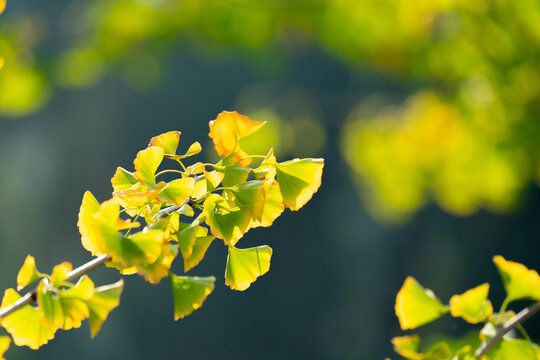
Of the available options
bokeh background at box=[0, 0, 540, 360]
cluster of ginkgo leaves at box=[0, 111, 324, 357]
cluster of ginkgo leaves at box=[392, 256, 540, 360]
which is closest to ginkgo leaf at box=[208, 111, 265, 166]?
cluster of ginkgo leaves at box=[0, 111, 324, 357]

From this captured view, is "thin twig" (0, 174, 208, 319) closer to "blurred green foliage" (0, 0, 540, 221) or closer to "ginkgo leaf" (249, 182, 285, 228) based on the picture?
"ginkgo leaf" (249, 182, 285, 228)

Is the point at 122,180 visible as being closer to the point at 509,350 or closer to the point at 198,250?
the point at 198,250

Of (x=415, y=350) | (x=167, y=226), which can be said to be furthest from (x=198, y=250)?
(x=415, y=350)

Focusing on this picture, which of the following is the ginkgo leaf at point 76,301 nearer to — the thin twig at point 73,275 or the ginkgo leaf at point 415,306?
the thin twig at point 73,275

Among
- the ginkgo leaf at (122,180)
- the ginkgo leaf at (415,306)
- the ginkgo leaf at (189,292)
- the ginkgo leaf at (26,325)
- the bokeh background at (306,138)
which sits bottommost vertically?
the bokeh background at (306,138)

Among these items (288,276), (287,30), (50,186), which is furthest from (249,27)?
(50,186)

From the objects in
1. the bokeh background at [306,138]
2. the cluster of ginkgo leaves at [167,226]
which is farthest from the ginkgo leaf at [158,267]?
the bokeh background at [306,138]
